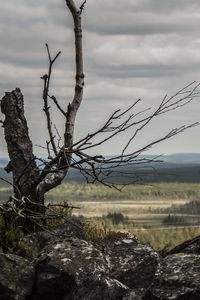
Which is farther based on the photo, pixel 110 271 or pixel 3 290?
pixel 110 271

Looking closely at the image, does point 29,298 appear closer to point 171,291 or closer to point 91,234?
point 171,291

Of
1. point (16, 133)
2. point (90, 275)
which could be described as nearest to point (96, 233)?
point (16, 133)

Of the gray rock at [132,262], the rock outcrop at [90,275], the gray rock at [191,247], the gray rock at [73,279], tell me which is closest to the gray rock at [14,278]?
the rock outcrop at [90,275]

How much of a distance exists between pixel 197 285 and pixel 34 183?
6559 mm

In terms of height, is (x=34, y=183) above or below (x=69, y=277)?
above

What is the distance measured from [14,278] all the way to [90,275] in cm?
131

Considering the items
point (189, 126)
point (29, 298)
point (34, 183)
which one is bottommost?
point (29, 298)

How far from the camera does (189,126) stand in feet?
48.1

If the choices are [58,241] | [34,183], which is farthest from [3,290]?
[34,183]

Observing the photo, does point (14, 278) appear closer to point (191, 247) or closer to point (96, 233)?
point (191, 247)

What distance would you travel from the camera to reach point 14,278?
12258 mm

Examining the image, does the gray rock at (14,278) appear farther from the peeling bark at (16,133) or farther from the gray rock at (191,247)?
the peeling bark at (16,133)

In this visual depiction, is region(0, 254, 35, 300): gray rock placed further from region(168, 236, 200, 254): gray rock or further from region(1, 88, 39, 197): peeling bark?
region(1, 88, 39, 197): peeling bark

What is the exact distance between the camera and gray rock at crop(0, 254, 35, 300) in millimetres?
12109
